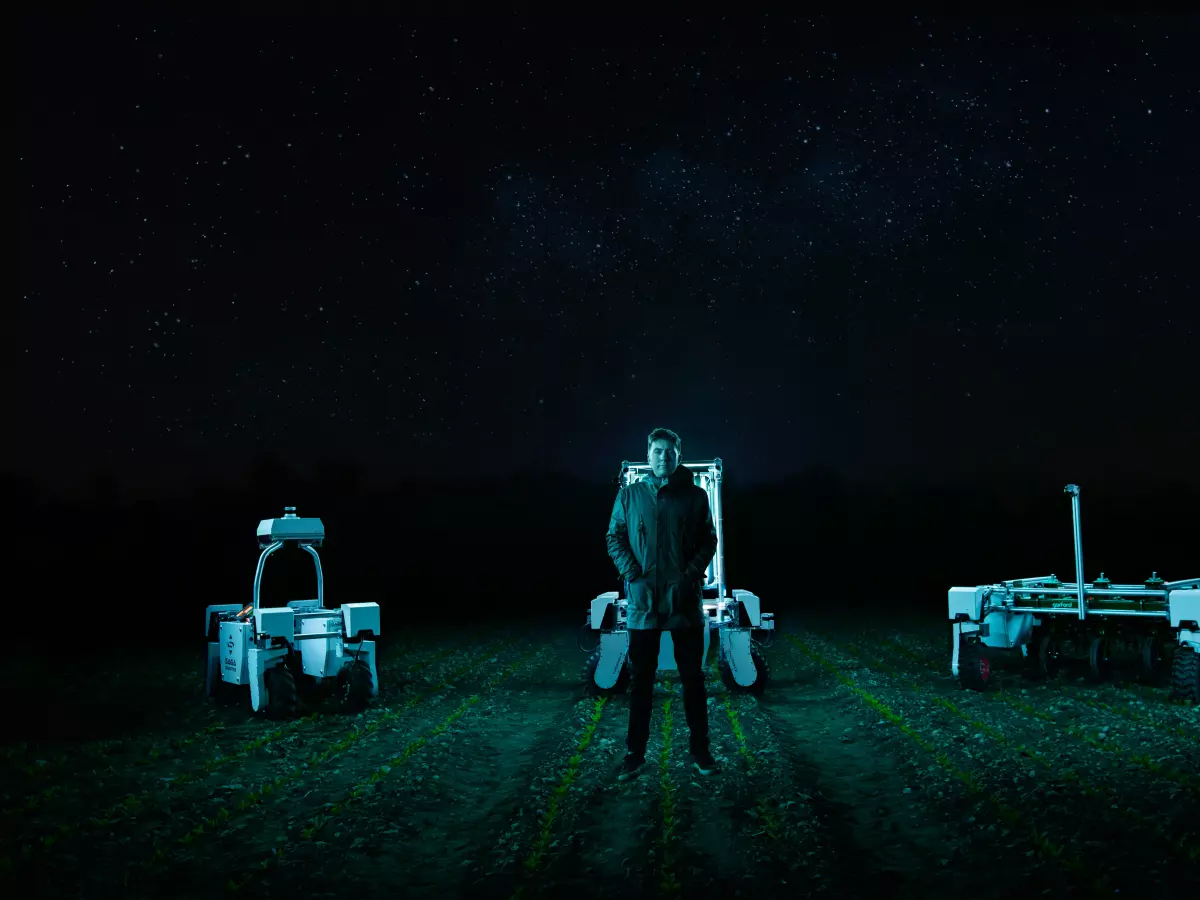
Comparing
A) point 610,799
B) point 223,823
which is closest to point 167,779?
point 223,823

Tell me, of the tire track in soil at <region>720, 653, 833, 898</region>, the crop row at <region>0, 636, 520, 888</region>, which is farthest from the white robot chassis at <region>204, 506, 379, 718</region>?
the tire track in soil at <region>720, 653, 833, 898</region>

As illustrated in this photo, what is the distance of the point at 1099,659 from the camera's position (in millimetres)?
11805

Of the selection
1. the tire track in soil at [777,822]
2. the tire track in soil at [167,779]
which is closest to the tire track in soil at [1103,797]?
the tire track in soil at [777,822]

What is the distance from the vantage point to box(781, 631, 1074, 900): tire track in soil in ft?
14.9

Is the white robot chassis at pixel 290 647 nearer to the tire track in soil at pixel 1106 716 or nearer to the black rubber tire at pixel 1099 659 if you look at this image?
the tire track in soil at pixel 1106 716

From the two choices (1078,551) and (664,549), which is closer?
(664,549)

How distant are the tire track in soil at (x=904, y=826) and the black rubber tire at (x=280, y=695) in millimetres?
5051

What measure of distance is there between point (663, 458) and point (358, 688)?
220 inches

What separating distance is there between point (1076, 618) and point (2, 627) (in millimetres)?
25007

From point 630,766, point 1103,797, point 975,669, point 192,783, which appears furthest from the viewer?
point 975,669

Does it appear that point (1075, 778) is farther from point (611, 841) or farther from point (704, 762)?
point (611, 841)

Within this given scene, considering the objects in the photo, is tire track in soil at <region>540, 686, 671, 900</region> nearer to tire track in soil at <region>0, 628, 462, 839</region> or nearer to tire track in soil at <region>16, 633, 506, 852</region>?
tire track in soil at <region>16, 633, 506, 852</region>

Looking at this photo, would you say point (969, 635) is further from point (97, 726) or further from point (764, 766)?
point (97, 726)

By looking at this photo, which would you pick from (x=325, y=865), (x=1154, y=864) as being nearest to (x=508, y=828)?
(x=325, y=865)
